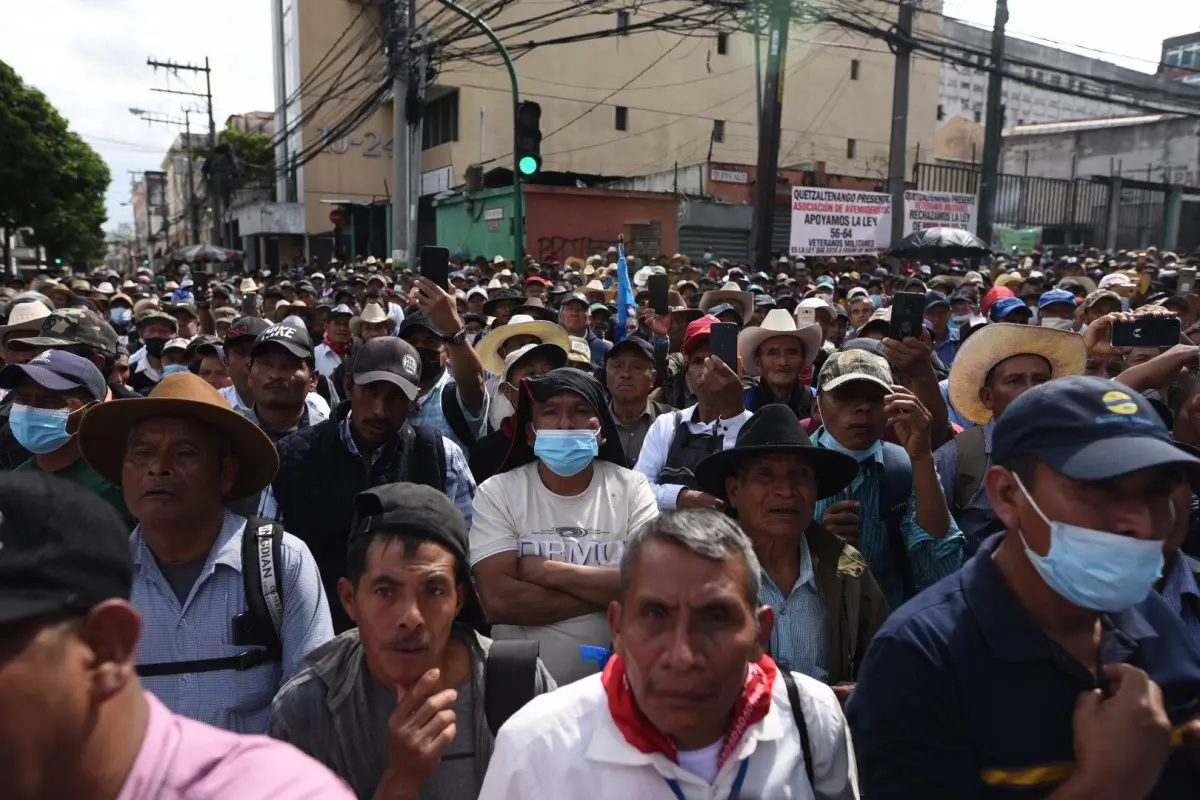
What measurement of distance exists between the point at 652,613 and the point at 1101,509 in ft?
2.91

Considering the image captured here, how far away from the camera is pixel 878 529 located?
3141 mm

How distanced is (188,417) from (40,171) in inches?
1395

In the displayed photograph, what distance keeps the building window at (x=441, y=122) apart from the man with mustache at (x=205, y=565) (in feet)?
108

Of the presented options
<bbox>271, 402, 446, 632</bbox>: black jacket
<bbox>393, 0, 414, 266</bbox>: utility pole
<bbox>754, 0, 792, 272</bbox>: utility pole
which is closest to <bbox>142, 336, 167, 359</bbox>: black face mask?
<bbox>271, 402, 446, 632</bbox>: black jacket

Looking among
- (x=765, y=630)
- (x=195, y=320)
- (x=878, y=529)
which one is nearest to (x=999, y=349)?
(x=878, y=529)

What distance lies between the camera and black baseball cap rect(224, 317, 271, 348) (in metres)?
5.41

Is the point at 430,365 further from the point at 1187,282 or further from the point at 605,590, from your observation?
the point at 1187,282

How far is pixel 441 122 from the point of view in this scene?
35344 millimetres

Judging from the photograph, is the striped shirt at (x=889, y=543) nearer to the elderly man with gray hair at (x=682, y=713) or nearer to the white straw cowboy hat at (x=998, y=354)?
the white straw cowboy hat at (x=998, y=354)

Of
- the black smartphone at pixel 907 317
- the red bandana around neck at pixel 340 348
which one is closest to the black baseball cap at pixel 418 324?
the red bandana around neck at pixel 340 348

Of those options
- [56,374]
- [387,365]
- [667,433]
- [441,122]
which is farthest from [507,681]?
[441,122]

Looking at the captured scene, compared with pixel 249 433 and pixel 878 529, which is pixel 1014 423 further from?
pixel 249 433

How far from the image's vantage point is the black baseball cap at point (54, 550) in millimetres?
1014

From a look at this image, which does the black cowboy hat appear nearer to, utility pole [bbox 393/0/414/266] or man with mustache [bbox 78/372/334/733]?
man with mustache [bbox 78/372/334/733]
